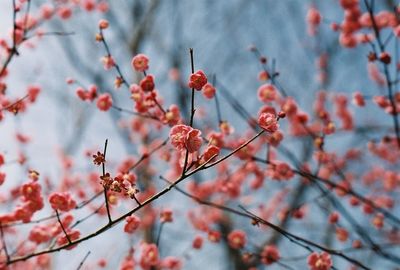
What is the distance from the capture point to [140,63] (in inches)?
125

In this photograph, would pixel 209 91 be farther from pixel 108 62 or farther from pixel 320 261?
pixel 320 261

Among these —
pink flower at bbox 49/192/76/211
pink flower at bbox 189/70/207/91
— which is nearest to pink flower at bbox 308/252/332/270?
pink flower at bbox 189/70/207/91

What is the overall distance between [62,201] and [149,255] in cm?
106

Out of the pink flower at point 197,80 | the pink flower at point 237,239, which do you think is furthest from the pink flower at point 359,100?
the pink flower at point 197,80

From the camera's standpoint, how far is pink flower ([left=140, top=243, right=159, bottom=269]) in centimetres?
377

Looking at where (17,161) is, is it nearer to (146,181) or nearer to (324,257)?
(324,257)

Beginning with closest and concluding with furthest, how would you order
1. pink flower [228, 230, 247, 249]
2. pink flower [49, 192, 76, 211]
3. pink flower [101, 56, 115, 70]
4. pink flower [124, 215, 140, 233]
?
pink flower [124, 215, 140, 233] < pink flower [49, 192, 76, 211] < pink flower [101, 56, 115, 70] < pink flower [228, 230, 247, 249]

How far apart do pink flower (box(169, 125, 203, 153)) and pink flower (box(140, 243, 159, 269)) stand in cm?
178

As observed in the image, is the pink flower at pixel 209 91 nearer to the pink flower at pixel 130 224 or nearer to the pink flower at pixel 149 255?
the pink flower at pixel 130 224

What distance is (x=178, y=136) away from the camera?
7.50 feet

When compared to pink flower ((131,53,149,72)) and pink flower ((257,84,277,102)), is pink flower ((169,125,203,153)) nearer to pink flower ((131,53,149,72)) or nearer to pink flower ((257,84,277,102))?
pink flower ((131,53,149,72))

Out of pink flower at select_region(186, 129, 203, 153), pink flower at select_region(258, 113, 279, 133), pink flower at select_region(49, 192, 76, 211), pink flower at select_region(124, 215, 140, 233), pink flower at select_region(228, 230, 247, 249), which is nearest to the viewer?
pink flower at select_region(186, 129, 203, 153)

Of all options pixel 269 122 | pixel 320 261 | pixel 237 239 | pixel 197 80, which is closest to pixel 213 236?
pixel 237 239

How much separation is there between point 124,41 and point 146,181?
11.2ft
